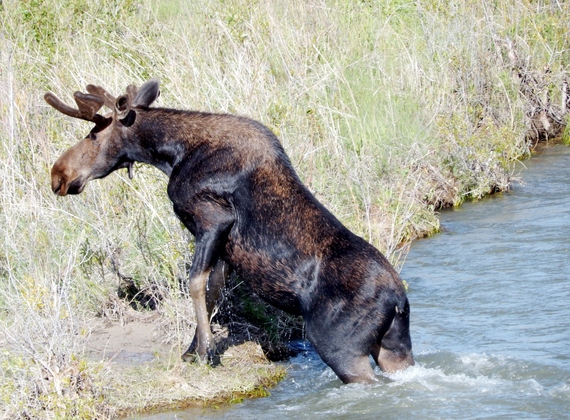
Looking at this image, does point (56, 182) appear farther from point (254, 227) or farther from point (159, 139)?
point (254, 227)

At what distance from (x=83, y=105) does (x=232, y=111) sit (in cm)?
222

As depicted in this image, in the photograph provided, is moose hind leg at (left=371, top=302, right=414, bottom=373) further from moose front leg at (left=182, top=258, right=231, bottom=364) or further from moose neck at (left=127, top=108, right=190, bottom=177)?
moose neck at (left=127, top=108, right=190, bottom=177)

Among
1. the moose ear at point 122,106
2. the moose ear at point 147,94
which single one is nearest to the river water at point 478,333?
the moose ear at point 122,106

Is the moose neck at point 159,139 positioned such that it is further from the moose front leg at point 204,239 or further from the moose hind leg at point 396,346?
the moose hind leg at point 396,346

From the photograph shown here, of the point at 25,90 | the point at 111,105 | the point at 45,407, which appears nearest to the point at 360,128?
the point at 25,90

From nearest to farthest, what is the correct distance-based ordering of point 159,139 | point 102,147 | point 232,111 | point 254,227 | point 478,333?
point 254,227, point 159,139, point 102,147, point 478,333, point 232,111

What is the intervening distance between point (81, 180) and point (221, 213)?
4.02 ft

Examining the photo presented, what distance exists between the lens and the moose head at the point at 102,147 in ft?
23.2

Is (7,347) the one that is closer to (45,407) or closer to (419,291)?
(45,407)

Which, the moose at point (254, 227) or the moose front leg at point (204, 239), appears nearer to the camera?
the moose at point (254, 227)

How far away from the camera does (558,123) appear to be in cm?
1430

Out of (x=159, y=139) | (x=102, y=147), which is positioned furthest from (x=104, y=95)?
(x=159, y=139)

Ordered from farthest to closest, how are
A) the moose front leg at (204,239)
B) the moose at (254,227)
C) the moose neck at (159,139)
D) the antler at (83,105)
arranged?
the moose neck at (159,139) → the antler at (83,105) → the moose front leg at (204,239) → the moose at (254,227)

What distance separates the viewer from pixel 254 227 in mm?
6641
